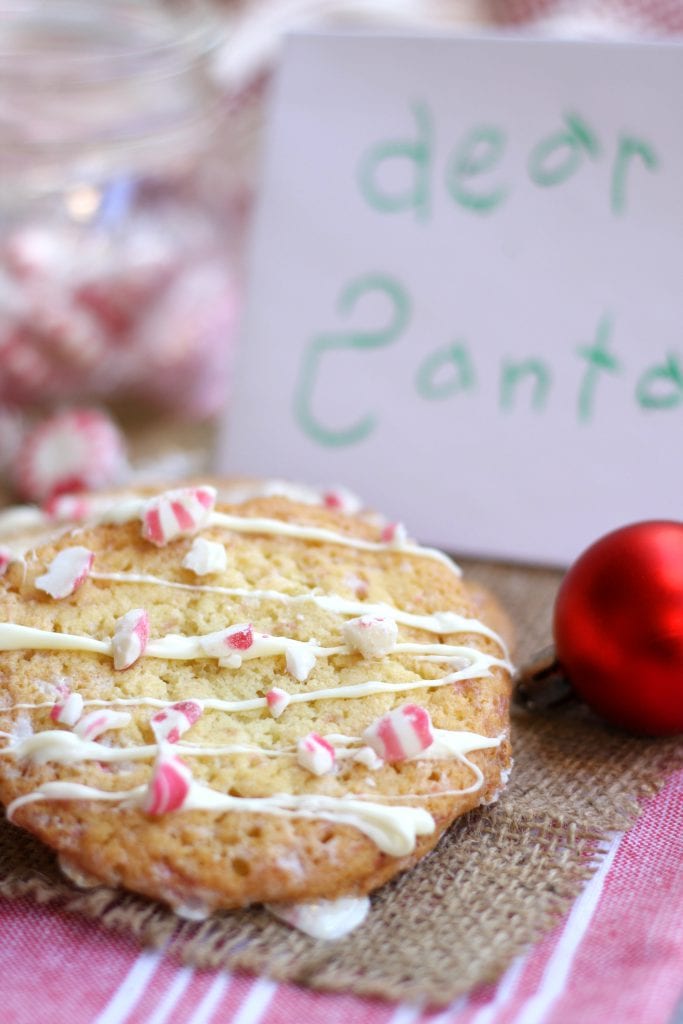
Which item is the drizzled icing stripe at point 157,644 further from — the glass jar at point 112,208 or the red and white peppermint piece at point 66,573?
the glass jar at point 112,208

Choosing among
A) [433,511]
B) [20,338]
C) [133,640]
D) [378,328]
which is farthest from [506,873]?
[20,338]

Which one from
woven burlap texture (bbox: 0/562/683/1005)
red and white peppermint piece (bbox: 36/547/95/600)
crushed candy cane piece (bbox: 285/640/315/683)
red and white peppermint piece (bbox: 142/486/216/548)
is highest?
red and white peppermint piece (bbox: 142/486/216/548)

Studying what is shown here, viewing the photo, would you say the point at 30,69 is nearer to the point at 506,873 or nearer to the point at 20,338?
the point at 20,338

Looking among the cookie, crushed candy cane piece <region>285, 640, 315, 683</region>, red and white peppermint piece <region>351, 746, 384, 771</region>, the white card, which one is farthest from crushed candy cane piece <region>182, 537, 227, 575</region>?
the white card

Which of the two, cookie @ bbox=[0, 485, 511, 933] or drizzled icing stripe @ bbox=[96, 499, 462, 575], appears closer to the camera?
cookie @ bbox=[0, 485, 511, 933]

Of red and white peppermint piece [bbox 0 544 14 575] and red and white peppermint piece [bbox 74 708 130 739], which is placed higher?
red and white peppermint piece [bbox 0 544 14 575]

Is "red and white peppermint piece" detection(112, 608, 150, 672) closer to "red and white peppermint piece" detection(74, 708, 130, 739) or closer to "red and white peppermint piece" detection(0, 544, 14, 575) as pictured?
"red and white peppermint piece" detection(74, 708, 130, 739)

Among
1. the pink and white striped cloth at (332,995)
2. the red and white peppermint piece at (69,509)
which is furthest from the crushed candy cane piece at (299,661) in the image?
the red and white peppermint piece at (69,509)

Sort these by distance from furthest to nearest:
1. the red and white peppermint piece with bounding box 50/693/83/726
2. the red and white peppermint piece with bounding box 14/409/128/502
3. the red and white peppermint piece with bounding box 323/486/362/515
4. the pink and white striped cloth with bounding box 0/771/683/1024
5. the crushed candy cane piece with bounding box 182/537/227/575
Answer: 1. the red and white peppermint piece with bounding box 14/409/128/502
2. the red and white peppermint piece with bounding box 323/486/362/515
3. the crushed candy cane piece with bounding box 182/537/227/575
4. the red and white peppermint piece with bounding box 50/693/83/726
5. the pink and white striped cloth with bounding box 0/771/683/1024
